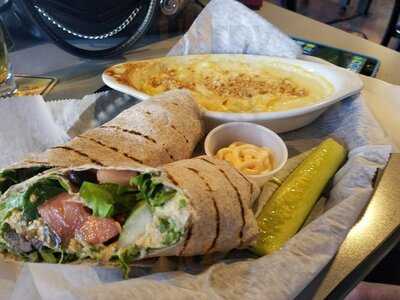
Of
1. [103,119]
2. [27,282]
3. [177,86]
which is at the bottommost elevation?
[27,282]

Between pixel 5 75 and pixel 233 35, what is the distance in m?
0.69

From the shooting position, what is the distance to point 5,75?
1.23 meters

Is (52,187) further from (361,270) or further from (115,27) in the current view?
(115,27)

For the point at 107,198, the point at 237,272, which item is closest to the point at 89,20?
the point at 107,198

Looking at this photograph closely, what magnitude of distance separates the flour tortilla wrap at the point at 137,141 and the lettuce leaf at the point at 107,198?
44 mm

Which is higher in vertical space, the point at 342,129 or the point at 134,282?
the point at 342,129

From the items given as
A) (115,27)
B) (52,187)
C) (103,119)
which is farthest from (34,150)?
(115,27)

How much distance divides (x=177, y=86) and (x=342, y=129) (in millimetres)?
458

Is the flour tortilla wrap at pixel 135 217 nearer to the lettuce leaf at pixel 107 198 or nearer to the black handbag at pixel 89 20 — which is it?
the lettuce leaf at pixel 107 198

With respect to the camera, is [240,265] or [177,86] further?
[177,86]

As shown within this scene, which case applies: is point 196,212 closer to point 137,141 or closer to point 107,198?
point 107,198

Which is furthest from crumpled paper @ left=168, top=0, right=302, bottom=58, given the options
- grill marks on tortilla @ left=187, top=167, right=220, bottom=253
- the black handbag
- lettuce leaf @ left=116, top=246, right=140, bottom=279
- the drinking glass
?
lettuce leaf @ left=116, top=246, right=140, bottom=279

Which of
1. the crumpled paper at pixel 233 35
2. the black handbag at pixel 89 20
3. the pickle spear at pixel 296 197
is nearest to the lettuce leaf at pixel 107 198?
the pickle spear at pixel 296 197

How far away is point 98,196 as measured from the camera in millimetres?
715
